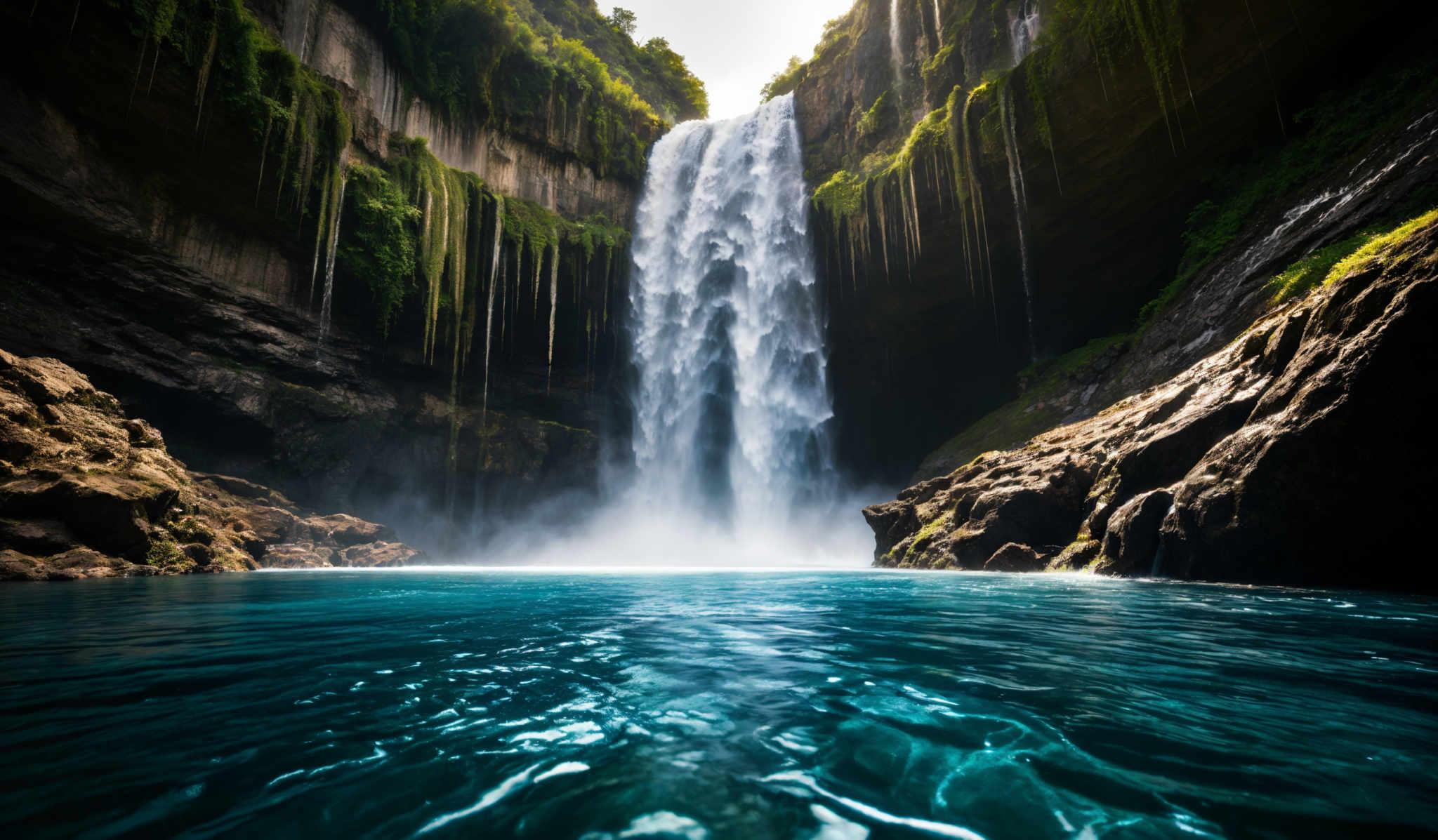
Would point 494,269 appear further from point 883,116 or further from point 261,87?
point 883,116

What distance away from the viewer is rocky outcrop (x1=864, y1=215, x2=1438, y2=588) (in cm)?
556

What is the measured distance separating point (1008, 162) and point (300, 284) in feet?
72.1

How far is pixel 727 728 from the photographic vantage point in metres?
2.13

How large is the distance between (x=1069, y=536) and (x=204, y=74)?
22043mm

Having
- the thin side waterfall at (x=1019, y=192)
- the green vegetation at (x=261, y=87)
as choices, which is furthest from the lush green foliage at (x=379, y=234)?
the thin side waterfall at (x=1019, y=192)

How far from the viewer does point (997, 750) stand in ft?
6.23

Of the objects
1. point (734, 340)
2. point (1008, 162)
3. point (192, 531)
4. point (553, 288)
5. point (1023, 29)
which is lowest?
point (192, 531)

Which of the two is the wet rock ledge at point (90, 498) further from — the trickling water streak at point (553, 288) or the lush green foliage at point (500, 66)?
the lush green foliage at point (500, 66)

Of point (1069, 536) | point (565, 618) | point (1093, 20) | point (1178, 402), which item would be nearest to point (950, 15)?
point (1093, 20)

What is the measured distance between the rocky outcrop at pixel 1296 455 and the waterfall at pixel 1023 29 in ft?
43.8

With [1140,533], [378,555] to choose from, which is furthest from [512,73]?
[1140,533]

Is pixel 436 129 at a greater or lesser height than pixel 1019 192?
greater

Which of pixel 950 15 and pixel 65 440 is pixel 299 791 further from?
pixel 950 15

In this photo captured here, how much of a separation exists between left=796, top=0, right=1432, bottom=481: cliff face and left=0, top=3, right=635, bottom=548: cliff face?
1044cm
